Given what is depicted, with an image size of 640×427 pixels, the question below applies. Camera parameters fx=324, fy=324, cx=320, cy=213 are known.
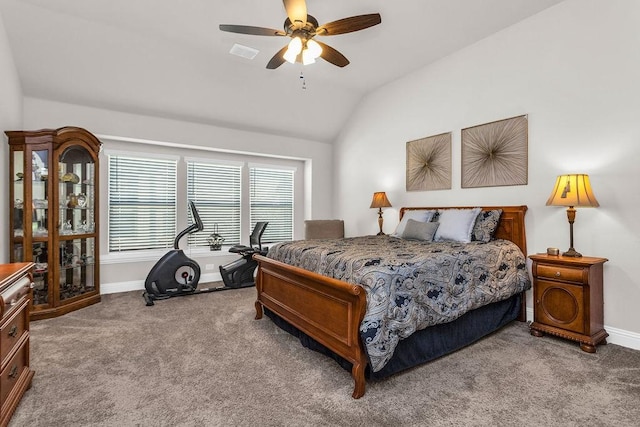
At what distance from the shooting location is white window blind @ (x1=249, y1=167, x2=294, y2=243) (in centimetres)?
611

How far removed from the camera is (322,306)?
7.97ft

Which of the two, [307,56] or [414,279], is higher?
[307,56]

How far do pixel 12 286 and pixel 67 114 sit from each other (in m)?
3.39

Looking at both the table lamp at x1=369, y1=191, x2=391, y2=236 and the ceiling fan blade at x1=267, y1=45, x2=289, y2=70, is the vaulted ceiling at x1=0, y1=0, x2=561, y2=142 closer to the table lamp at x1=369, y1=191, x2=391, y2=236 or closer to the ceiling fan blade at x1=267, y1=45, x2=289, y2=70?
the ceiling fan blade at x1=267, y1=45, x2=289, y2=70

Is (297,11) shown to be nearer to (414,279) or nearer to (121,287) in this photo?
(414,279)

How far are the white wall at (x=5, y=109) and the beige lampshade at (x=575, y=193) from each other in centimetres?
537

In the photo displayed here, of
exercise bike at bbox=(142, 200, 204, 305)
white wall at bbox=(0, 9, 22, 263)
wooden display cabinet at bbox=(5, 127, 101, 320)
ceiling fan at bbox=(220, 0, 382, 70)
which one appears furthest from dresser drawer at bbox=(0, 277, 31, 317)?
ceiling fan at bbox=(220, 0, 382, 70)

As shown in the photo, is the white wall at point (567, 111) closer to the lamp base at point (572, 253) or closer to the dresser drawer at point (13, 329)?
the lamp base at point (572, 253)

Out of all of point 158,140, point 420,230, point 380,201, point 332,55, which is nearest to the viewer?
point 332,55

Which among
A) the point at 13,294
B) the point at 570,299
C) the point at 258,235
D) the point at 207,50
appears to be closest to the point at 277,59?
the point at 207,50

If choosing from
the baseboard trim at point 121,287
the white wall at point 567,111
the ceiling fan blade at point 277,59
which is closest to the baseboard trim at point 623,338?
the white wall at point 567,111

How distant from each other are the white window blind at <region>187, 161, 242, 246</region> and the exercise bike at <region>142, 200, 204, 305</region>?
3.26 feet

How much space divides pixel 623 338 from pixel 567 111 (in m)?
2.15

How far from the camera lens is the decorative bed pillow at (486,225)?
11.4ft
